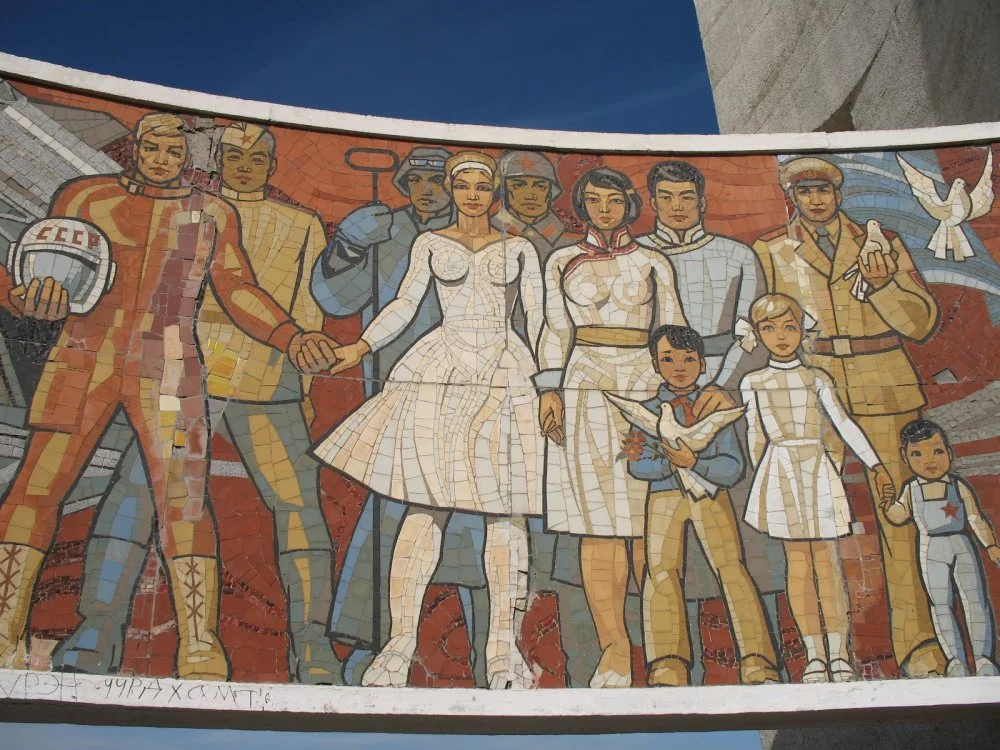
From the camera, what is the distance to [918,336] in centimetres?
758

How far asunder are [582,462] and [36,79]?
410 centimetres

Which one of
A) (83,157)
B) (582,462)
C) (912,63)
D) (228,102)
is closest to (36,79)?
(83,157)

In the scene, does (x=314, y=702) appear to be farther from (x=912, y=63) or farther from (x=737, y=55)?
(x=737, y=55)

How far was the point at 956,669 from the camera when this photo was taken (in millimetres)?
6652

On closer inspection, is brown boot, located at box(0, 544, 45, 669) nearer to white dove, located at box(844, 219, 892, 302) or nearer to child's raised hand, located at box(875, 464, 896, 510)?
child's raised hand, located at box(875, 464, 896, 510)

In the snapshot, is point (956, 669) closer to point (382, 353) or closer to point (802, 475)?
point (802, 475)

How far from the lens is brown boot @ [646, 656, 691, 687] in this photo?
21.2 feet

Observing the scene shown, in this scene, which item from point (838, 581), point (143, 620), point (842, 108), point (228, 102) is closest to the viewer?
point (143, 620)

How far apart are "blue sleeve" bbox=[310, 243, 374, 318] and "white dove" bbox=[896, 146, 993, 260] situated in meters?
3.91

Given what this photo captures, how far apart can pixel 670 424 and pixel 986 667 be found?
2.32 metres

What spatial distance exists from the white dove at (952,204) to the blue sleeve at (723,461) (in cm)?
212

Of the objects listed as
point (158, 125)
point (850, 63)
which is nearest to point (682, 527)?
point (158, 125)

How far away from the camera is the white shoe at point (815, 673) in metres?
6.58

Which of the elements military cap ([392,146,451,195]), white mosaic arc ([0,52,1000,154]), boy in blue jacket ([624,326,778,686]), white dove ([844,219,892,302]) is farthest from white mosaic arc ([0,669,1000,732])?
white mosaic arc ([0,52,1000,154])
